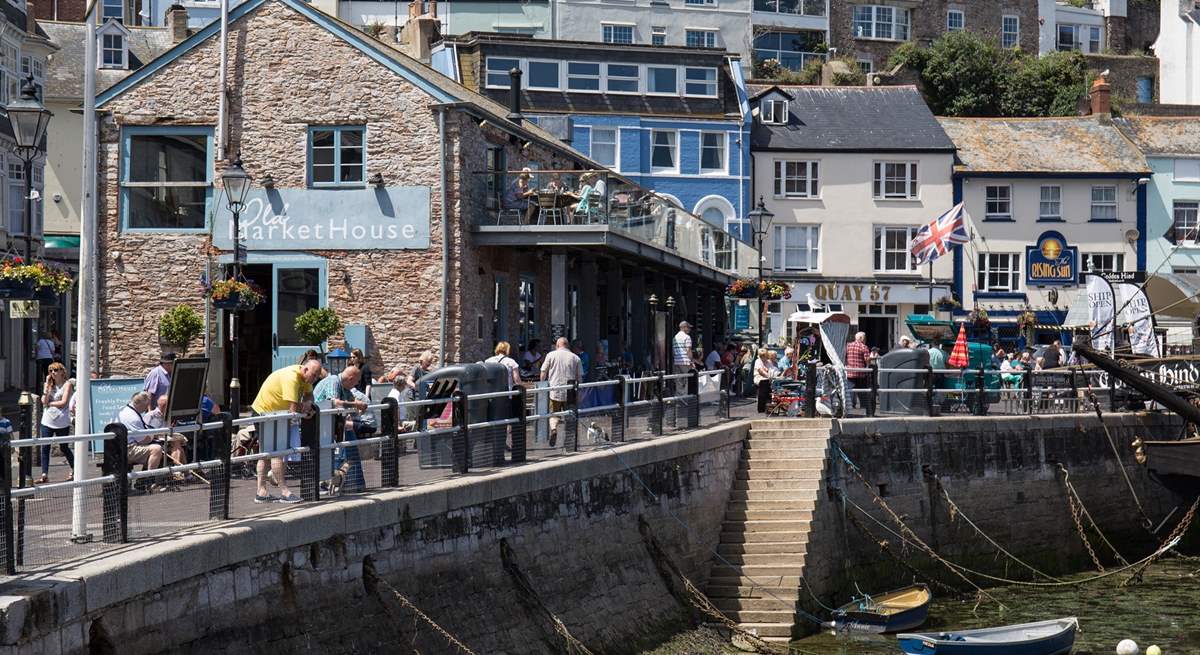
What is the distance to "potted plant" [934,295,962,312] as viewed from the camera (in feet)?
194

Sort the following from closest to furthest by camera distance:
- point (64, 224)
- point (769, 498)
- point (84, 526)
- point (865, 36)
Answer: point (84, 526) → point (769, 498) → point (64, 224) → point (865, 36)

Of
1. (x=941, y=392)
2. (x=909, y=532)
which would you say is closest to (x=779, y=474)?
(x=909, y=532)

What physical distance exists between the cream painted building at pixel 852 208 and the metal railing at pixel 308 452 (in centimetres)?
3674

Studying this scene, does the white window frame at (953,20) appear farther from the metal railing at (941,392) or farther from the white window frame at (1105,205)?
the metal railing at (941,392)

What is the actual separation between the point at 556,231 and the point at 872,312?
31775mm

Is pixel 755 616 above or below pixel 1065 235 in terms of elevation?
below

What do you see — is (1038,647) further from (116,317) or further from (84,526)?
(116,317)

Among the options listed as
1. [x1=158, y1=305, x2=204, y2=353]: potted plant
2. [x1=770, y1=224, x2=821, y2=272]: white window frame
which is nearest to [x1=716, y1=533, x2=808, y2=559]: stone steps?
[x1=158, y1=305, x2=204, y2=353]: potted plant

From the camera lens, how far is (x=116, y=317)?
29.2 metres

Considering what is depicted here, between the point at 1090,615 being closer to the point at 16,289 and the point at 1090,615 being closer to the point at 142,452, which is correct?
the point at 16,289

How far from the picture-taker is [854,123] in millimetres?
61188

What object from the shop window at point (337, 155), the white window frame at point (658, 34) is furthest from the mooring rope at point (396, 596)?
the white window frame at point (658, 34)

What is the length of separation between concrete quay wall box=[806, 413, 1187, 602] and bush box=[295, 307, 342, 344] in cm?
838

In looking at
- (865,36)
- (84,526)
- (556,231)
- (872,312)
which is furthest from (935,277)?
(84,526)
